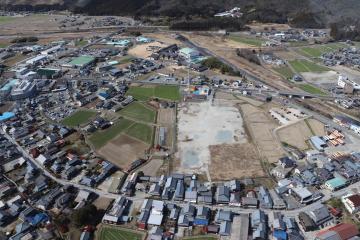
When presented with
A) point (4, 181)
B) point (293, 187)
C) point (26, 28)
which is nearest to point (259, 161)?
point (293, 187)

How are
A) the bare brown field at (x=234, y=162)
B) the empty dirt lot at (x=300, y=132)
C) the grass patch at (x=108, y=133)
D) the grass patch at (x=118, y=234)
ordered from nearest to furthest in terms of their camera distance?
1. the grass patch at (x=118, y=234)
2. the bare brown field at (x=234, y=162)
3. the empty dirt lot at (x=300, y=132)
4. the grass patch at (x=108, y=133)

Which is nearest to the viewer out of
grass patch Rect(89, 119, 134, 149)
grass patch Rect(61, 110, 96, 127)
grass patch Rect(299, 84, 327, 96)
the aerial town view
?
the aerial town view

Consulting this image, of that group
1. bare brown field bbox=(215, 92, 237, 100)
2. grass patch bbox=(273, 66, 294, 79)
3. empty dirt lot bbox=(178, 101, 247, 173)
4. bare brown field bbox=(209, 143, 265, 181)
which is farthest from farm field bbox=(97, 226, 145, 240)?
grass patch bbox=(273, 66, 294, 79)

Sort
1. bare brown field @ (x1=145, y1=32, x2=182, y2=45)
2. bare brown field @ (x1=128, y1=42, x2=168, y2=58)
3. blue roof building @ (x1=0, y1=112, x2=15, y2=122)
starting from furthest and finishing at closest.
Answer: bare brown field @ (x1=145, y1=32, x2=182, y2=45) → bare brown field @ (x1=128, y1=42, x2=168, y2=58) → blue roof building @ (x1=0, y1=112, x2=15, y2=122)

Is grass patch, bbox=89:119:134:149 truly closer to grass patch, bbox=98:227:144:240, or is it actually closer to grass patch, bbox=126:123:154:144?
grass patch, bbox=126:123:154:144

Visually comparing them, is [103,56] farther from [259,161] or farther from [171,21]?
[259,161]

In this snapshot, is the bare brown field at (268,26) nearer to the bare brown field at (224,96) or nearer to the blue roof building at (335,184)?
the bare brown field at (224,96)

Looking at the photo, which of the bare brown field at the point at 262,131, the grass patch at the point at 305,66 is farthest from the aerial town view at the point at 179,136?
the grass patch at the point at 305,66
